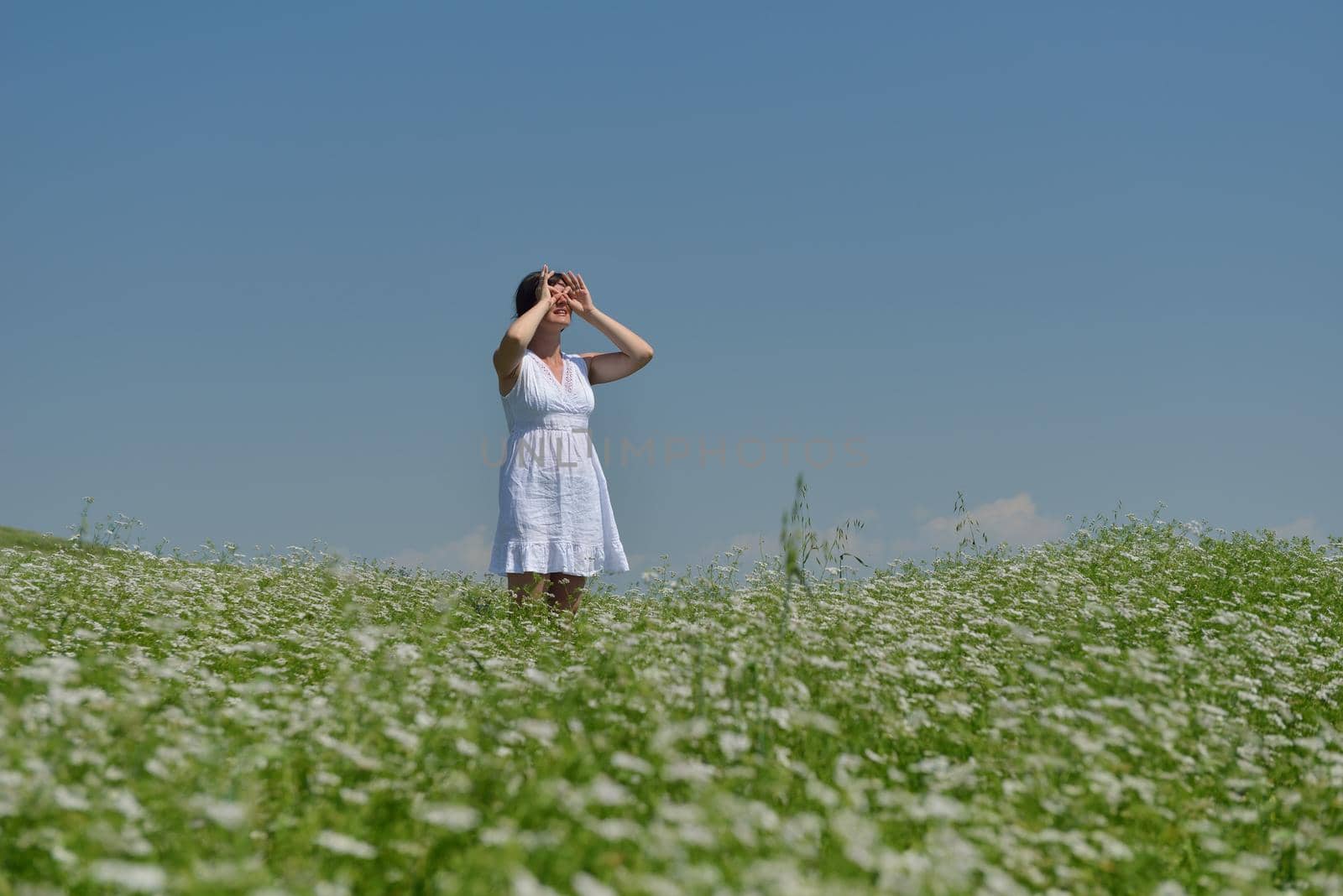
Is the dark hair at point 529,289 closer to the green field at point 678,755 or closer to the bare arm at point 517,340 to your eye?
the bare arm at point 517,340

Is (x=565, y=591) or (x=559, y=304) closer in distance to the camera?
(x=565, y=591)

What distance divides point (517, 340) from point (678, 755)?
16.3 feet

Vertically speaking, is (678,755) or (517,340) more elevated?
(517,340)

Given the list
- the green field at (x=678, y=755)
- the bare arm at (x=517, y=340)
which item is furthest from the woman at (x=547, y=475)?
the green field at (x=678, y=755)

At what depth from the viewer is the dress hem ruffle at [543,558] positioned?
894 centimetres

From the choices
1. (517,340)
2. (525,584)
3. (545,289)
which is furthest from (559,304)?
(525,584)

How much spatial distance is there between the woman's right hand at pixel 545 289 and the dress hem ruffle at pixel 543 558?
78.0 inches

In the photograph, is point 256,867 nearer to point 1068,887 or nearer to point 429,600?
point 1068,887

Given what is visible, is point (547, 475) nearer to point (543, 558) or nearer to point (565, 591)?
point (543, 558)

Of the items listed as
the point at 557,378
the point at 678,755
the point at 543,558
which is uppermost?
the point at 557,378

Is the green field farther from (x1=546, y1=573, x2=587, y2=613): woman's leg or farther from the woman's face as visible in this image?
the woman's face

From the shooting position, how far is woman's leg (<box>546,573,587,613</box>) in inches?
359

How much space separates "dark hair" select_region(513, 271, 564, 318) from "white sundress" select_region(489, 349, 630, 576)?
48 cm

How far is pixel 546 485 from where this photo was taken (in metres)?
9.08
